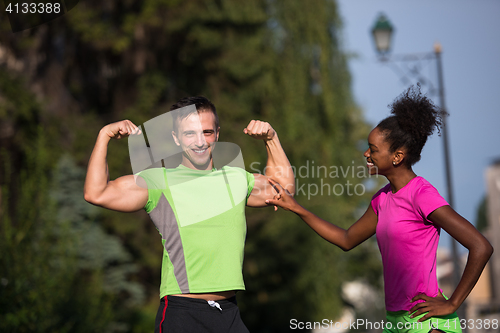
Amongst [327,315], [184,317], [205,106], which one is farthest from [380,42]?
[184,317]

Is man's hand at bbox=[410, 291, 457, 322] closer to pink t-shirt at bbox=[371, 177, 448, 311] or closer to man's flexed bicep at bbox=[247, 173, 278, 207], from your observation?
pink t-shirt at bbox=[371, 177, 448, 311]

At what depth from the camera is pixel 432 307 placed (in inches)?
89.5

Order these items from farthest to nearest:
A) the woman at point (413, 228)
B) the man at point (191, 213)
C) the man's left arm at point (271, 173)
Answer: the man's left arm at point (271, 173)
the man at point (191, 213)
the woman at point (413, 228)

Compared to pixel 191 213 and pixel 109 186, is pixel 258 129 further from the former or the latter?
pixel 109 186

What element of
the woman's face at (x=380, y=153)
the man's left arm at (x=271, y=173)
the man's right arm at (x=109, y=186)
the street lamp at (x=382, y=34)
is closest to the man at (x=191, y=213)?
the man's right arm at (x=109, y=186)

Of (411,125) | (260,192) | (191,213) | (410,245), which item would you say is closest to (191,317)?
(191,213)

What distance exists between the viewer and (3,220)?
645 centimetres

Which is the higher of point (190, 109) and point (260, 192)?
point (190, 109)

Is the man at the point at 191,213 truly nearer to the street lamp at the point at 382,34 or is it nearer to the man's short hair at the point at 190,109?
the man's short hair at the point at 190,109

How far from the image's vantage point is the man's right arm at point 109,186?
8.07ft

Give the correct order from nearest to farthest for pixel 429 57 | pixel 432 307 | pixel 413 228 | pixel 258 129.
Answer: pixel 432 307
pixel 413 228
pixel 258 129
pixel 429 57

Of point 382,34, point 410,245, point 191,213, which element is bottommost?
point 410,245

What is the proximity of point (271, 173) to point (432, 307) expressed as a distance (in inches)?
47.1

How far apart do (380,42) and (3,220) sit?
6.31 meters
